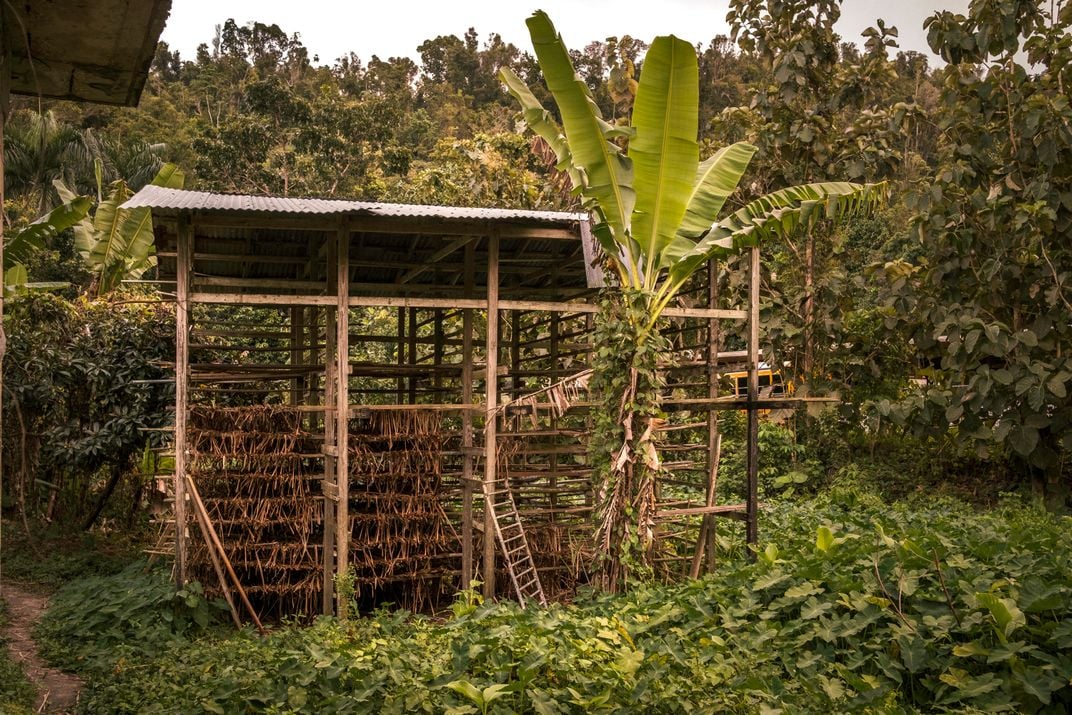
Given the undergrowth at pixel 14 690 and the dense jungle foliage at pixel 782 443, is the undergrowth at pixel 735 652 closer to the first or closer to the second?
the dense jungle foliage at pixel 782 443

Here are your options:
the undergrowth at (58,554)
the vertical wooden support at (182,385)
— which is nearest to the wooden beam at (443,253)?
the vertical wooden support at (182,385)

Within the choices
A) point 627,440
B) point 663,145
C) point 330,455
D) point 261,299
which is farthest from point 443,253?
point 627,440

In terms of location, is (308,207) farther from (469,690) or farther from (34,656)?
(469,690)

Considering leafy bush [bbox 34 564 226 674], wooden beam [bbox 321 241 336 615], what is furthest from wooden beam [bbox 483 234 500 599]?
leafy bush [bbox 34 564 226 674]

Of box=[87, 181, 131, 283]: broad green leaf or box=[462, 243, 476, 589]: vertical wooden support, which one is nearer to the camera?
box=[462, 243, 476, 589]: vertical wooden support

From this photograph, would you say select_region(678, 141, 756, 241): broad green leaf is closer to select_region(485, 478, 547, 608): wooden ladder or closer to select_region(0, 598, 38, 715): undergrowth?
select_region(485, 478, 547, 608): wooden ladder

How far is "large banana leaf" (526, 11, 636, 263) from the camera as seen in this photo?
7.74 metres

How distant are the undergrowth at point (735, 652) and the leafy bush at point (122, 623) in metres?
0.46

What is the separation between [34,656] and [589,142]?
675 centimetres

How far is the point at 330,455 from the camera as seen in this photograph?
9398 mm

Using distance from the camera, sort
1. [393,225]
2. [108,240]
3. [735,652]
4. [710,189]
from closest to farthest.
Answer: [735,652] < [710,189] < [393,225] < [108,240]

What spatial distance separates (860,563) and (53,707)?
19.9 ft

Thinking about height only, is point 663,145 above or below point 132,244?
above

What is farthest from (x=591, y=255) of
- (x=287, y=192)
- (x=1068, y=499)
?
(x=287, y=192)
